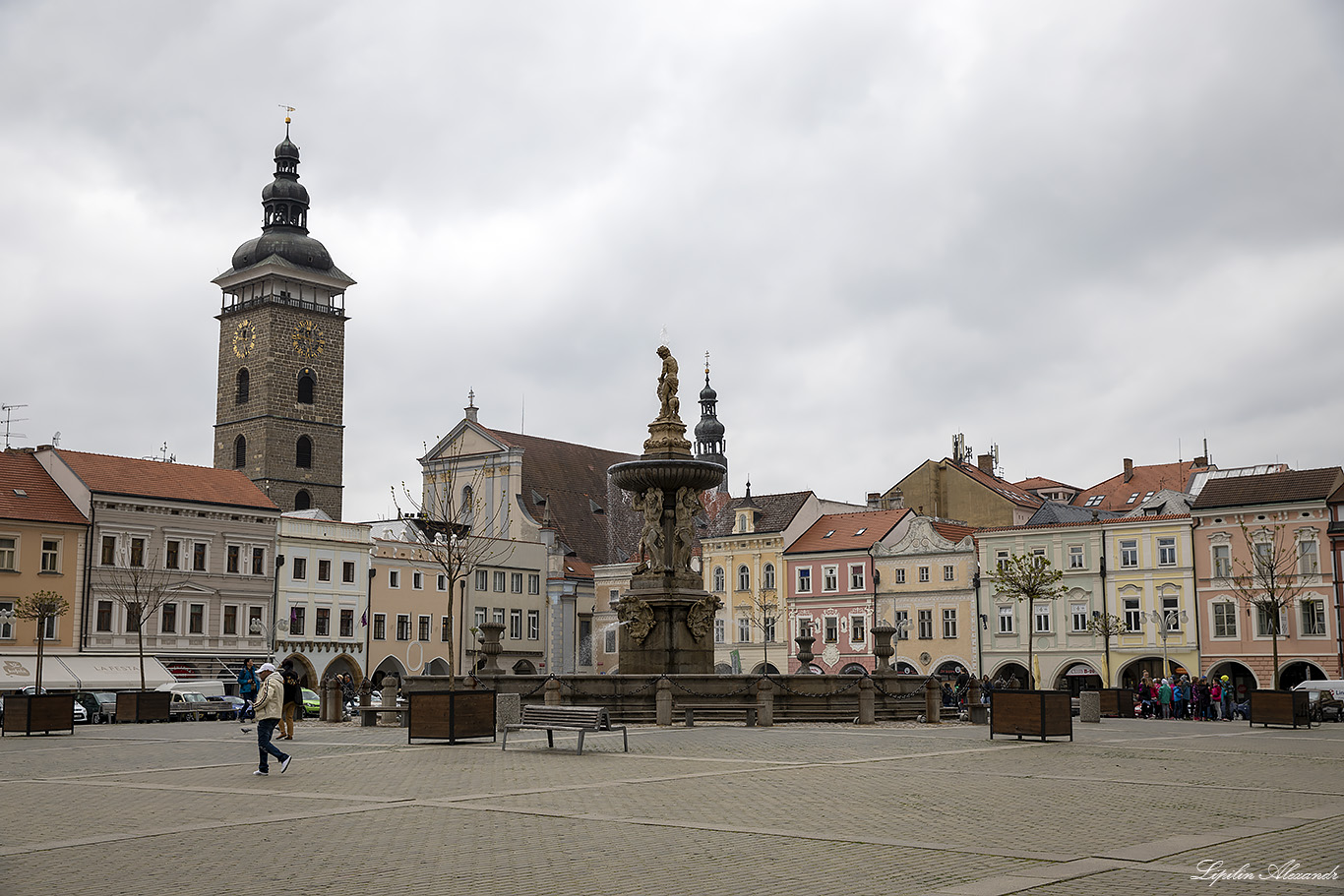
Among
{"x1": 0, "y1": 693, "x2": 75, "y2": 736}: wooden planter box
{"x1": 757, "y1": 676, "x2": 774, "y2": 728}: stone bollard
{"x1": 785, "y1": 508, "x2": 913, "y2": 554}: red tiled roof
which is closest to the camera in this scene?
{"x1": 757, "y1": 676, "x2": 774, "y2": 728}: stone bollard

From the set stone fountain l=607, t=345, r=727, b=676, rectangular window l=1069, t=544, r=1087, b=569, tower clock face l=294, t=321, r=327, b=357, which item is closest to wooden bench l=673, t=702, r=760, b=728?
stone fountain l=607, t=345, r=727, b=676

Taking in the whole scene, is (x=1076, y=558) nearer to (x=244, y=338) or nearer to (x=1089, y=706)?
(x=1089, y=706)

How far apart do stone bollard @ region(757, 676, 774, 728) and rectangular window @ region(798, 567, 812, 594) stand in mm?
44237

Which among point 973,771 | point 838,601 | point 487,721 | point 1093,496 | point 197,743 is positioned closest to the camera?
point 973,771

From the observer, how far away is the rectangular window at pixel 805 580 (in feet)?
239

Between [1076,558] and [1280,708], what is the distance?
110ft

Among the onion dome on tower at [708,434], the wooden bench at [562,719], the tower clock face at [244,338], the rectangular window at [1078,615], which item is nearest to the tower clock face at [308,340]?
the tower clock face at [244,338]

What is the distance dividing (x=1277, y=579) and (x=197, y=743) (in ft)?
152

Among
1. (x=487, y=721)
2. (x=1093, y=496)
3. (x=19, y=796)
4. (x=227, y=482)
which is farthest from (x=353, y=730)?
(x=1093, y=496)

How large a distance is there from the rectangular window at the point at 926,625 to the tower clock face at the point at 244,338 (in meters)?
53.2

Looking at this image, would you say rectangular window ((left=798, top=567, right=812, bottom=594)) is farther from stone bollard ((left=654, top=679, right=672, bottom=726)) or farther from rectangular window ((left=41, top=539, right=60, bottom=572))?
stone bollard ((left=654, top=679, right=672, bottom=726))

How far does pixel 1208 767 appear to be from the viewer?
61.1 feet

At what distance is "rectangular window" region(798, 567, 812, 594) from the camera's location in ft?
239

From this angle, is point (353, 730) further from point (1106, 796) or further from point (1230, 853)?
point (1230, 853)
